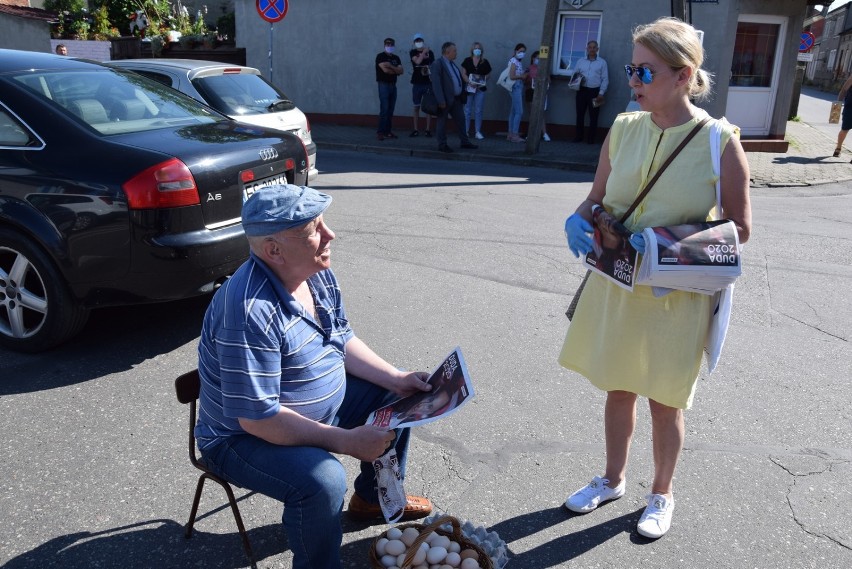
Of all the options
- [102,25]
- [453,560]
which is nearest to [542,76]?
[453,560]

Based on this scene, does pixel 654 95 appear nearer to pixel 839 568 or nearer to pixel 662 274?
pixel 662 274

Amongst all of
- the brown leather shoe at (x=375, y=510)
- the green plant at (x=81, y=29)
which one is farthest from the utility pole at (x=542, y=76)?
the green plant at (x=81, y=29)

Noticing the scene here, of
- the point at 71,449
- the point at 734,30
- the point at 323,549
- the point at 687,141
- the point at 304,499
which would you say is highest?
the point at 734,30

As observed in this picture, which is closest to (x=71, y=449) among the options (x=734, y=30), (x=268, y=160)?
(x=268, y=160)

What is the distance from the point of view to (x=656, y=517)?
309cm

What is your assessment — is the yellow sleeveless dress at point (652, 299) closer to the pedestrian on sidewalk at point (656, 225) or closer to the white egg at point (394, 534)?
the pedestrian on sidewalk at point (656, 225)

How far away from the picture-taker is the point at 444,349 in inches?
191

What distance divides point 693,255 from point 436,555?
134 cm

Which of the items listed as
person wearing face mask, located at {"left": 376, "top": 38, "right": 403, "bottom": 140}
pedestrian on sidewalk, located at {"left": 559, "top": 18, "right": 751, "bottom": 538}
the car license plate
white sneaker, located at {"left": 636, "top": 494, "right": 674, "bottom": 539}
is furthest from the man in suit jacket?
white sneaker, located at {"left": 636, "top": 494, "right": 674, "bottom": 539}

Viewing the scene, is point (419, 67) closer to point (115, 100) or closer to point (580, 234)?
point (115, 100)

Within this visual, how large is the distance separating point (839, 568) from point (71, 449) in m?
3.29

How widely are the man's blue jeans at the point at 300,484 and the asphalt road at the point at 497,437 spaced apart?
0.45 meters

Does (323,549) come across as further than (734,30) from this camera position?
No

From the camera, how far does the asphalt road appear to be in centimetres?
299
